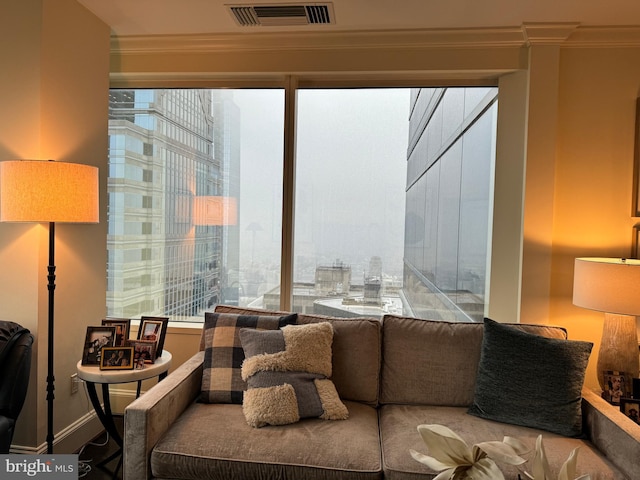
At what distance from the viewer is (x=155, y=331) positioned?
95.3 inches

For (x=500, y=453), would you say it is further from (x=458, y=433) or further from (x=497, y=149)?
(x=497, y=149)

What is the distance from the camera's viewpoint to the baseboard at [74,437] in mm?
2215

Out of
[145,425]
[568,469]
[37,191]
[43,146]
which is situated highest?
[43,146]

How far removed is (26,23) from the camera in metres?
2.22

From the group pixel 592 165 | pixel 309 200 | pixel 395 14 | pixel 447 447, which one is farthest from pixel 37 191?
pixel 592 165

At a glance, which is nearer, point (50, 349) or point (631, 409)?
point (631, 409)

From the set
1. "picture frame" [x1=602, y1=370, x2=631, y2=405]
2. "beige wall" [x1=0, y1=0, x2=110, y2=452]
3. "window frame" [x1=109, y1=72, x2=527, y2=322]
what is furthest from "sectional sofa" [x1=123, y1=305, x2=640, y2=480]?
"beige wall" [x1=0, y1=0, x2=110, y2=452]

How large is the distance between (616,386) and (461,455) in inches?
79.2

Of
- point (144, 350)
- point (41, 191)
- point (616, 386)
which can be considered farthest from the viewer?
point (144, 350)

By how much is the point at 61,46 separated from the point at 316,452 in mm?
2455

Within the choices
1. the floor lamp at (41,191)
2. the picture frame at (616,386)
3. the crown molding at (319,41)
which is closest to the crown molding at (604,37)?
the crown molding at (319,41)

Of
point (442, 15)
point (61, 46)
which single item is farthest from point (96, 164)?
point (442, 15)

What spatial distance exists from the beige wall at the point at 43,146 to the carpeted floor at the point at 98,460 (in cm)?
18

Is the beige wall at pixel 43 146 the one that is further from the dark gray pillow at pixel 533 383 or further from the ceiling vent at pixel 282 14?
the dark gray pillow at pixel 533 383
